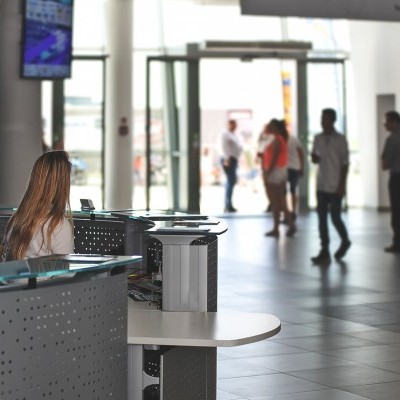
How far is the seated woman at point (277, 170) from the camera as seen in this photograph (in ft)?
56.5

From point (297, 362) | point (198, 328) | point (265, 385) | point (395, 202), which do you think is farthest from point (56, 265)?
point (395, 202)

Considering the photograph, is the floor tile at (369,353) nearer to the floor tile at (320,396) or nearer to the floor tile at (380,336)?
the floor tile at (380,336)

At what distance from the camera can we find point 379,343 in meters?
8.51

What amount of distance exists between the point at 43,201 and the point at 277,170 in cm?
1166

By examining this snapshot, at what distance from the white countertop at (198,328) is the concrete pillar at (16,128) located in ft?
22.7

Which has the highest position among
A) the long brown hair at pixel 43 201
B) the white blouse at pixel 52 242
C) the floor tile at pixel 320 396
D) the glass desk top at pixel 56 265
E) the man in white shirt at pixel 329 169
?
the man in white shirt at pixel 329 169

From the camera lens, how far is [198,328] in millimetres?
5180

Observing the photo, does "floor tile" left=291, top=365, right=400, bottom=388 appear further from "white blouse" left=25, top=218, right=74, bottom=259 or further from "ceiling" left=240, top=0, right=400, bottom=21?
"ceiling" left=240, top=0, right=400, bottom=21

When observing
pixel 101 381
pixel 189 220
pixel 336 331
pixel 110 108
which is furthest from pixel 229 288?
pixel 110 108

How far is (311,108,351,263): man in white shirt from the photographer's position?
13789 millimetres

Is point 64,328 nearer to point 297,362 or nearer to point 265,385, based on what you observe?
point 265,385

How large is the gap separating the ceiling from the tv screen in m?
1.91

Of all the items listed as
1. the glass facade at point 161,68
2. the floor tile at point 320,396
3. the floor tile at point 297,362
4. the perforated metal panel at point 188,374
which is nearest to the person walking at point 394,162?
the floor tile at point 297,362

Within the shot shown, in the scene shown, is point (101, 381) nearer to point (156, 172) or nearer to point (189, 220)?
point (189, 220)
